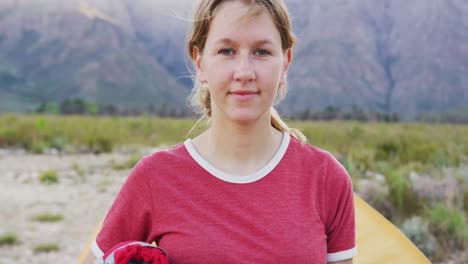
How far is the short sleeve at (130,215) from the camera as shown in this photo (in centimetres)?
173

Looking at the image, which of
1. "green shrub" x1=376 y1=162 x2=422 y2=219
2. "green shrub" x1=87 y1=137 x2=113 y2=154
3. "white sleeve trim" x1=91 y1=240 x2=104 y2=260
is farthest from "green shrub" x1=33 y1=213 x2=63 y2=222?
"green shrub" x1=87 y1=137 x2=113 y2=154

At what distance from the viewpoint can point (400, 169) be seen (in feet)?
25.1

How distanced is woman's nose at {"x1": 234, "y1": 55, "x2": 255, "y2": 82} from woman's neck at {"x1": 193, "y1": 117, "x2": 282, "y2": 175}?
0.57 ft

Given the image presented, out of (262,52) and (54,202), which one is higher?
(262,52)

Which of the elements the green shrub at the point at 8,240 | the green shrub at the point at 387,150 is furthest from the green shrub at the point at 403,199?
the green shrub at the point at 387,150

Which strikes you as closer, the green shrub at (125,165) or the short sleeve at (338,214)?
the short sleeve at (338,214)

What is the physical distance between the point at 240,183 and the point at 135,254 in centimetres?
35

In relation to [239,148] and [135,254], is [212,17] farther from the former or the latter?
[135,254]

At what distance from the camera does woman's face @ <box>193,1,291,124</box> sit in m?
1.67

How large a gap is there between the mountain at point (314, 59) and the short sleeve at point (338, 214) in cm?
4934

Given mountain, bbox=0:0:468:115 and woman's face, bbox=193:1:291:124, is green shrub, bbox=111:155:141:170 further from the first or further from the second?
mountain, bbox=0:0:468:115

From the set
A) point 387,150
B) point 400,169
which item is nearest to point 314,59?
point 387,150

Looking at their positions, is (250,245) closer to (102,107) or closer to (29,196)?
(29,196)

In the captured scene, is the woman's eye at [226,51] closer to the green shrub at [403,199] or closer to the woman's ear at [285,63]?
the woman's ear at [285,63]
